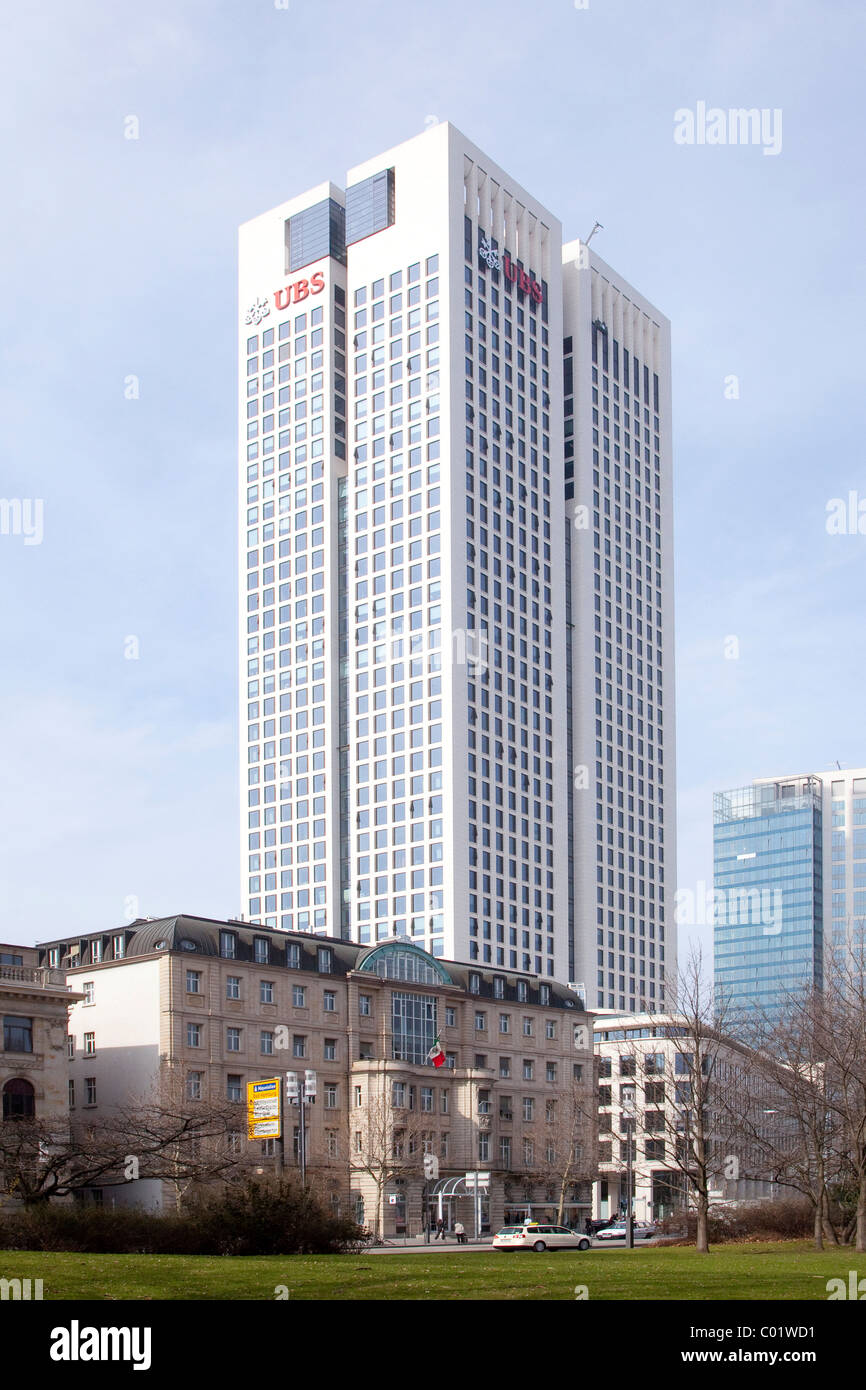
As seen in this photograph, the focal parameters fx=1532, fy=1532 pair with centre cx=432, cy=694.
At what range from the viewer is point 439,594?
15062cm

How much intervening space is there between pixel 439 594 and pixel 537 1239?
91535mm

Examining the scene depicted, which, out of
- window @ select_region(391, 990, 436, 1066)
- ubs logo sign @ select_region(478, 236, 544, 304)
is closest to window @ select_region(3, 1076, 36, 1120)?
window @ select_region(391, 990, 436, 1066)

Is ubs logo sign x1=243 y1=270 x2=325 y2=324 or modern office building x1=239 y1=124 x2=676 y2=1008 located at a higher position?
ubs logo sign x1=243 y1=270 x2=325 y2=324

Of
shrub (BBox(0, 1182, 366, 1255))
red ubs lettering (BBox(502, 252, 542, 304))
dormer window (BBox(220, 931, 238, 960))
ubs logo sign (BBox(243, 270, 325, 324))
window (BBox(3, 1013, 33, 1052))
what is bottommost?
shrub (BBox(0, 1182, 366, 1255))

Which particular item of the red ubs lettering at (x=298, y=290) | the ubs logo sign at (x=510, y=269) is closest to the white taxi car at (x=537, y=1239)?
the ubs logo sign at (x=510, y=269)

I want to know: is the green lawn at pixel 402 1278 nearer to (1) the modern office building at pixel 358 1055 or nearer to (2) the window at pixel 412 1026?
(1) the modern office building at pixel 358 1055

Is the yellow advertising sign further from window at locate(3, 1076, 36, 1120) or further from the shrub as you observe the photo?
window at locate(3, 1076, 36, 1120)

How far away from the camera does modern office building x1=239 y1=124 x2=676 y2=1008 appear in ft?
489

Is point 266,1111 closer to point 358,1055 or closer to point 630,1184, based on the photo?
point 630,1184

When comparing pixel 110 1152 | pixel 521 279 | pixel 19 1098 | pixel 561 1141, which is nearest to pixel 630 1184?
pixel 110 1152

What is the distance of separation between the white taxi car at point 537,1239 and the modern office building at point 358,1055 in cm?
983

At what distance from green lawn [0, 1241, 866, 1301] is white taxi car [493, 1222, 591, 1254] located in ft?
79.2

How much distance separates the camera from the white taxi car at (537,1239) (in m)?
64.9
